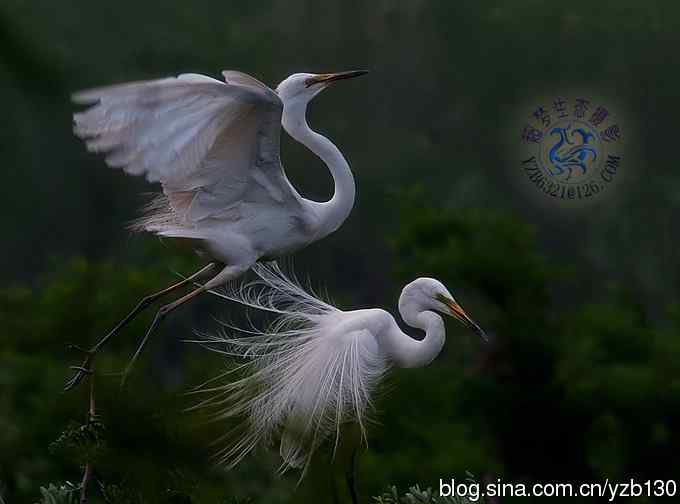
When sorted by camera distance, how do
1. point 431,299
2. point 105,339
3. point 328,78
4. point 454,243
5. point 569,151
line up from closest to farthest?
point 105,339 → point 328,78 → point 431,299 → point 569,151 → point 454,243

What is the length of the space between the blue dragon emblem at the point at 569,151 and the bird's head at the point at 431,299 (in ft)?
3.54

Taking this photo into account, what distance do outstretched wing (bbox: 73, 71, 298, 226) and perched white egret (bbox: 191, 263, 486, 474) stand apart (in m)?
0.31

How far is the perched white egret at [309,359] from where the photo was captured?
263 centimetres

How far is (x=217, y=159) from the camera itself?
2490 mm

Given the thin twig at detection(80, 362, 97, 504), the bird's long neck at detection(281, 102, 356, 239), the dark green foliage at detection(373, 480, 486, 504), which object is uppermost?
the bird's long neck at detection(281, 102, 356, 239)

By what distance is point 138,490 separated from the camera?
2.09 metres

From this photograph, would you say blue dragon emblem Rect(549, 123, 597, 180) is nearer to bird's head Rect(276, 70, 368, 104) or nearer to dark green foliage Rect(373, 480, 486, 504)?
bird's head Rect(276, 70, 368, 104)

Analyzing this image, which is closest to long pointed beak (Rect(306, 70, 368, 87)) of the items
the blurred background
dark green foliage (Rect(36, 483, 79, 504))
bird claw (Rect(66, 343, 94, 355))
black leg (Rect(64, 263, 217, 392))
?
black leg (Rect(64, 263, 217, 392))

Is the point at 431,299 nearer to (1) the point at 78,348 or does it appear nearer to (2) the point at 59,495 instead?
(1) the point at 78,348

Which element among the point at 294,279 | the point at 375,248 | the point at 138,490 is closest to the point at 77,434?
the point at 138,490

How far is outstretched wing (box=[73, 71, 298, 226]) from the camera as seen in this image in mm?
2160

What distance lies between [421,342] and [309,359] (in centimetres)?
27

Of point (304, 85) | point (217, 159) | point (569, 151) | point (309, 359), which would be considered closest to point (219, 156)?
point (217, 159)

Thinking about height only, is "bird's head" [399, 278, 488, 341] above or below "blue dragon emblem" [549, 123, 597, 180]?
below
